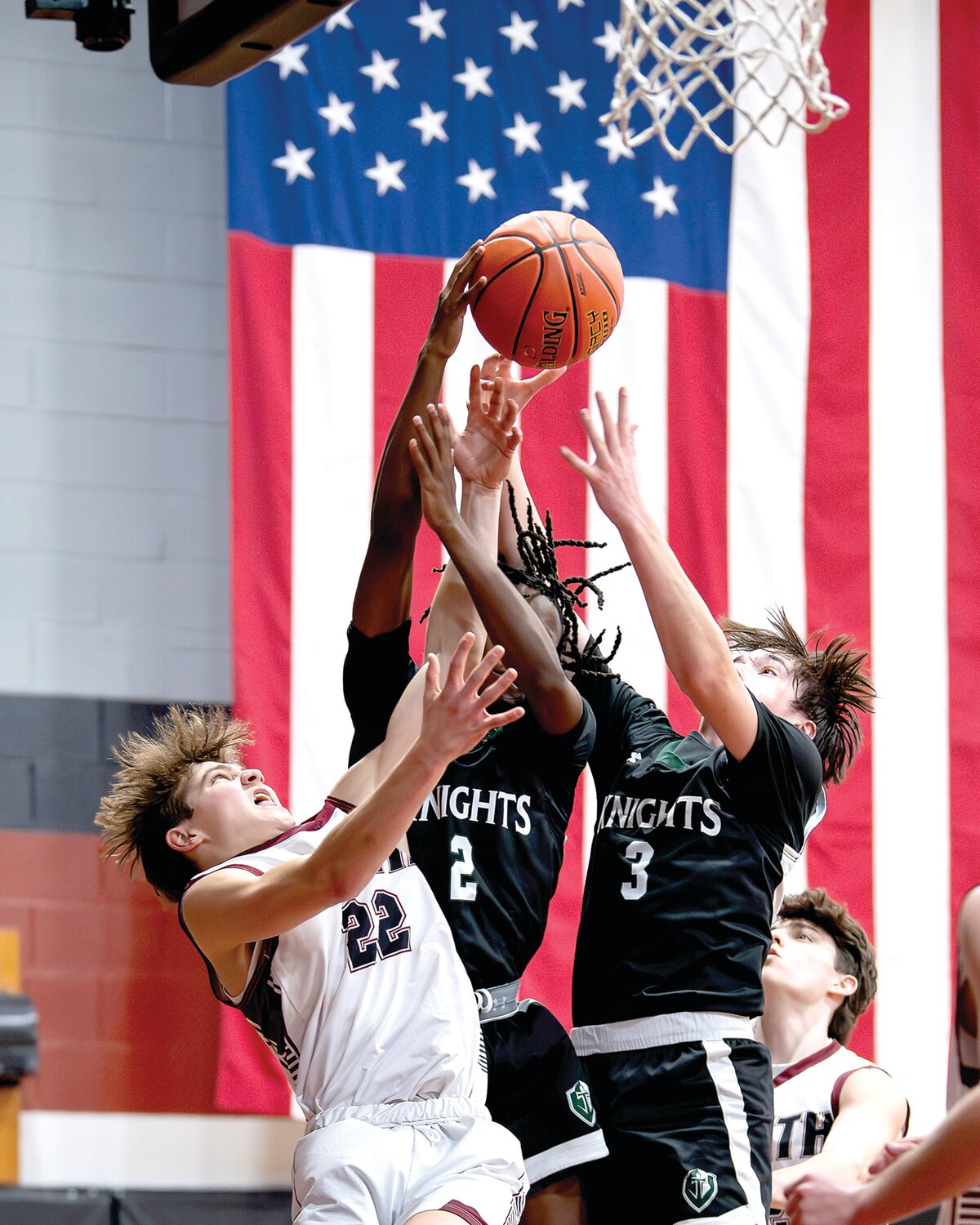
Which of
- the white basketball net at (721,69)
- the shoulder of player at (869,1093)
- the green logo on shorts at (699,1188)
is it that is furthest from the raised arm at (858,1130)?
the white basketball net at (721,69)

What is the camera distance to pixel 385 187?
19.9 ft

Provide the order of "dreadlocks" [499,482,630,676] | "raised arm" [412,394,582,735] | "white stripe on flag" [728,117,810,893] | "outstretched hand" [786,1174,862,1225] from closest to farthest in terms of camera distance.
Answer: "outstretched hand" [786,1174,862,1225] < "raised arm" [412,394,582,735] < "dreadlocks" [499,482,630,676] < "white stripe on flag" [728,117,810,893]

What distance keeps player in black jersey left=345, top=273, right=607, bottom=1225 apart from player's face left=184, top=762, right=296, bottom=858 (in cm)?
27

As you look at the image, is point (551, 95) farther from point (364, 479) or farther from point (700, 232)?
point (364, 479)

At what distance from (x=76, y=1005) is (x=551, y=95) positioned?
3554 millimetres

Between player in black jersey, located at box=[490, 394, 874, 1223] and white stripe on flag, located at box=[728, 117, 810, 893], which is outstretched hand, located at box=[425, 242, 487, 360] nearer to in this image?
player in black jersey, located at box=[490, 394, 874, 1223]

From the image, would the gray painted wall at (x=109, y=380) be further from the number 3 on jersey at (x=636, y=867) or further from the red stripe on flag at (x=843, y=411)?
the number 3 on jersey at (x=636, y=867)

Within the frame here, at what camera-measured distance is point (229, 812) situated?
3.47 m

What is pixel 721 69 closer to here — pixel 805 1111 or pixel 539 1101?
pixel 805 1111

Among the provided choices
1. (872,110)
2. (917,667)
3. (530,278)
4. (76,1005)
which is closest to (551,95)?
(872,110)

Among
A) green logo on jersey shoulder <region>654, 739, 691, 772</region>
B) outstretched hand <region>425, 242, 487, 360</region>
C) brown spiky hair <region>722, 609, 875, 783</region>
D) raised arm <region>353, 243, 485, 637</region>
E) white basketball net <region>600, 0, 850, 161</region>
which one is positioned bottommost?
green logo on jersey shoulder <region>654, 739, 691, 772</region>

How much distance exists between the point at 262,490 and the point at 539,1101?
9.10 ft

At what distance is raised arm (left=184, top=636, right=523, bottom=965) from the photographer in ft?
→ 9.14

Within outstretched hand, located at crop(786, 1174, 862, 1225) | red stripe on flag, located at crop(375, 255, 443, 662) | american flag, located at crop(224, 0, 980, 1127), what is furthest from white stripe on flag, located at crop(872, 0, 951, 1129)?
outstretched hand, located at crop(786, 1174, 862, 1225)
